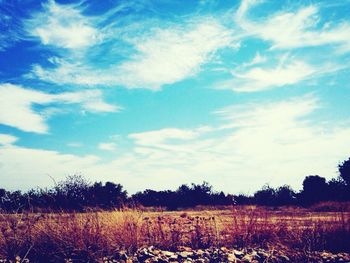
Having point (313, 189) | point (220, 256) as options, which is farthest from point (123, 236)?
point (313, 189)

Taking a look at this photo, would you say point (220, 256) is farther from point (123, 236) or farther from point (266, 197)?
point (266, 197)

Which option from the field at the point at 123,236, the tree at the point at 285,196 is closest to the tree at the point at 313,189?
the tree at the point at 285,196

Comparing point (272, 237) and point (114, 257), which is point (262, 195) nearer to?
point (272, 237)

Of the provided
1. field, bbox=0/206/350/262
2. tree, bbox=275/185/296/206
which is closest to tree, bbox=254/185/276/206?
tree, bbox=275/185/296/206

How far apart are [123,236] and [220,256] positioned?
97.3 inches

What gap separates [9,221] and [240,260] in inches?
231

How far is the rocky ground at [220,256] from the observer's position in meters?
7.86

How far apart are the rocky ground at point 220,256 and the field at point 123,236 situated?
11.3 inches

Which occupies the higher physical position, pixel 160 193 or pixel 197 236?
pixel 160 193

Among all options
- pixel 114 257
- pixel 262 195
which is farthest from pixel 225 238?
pixel 262 195

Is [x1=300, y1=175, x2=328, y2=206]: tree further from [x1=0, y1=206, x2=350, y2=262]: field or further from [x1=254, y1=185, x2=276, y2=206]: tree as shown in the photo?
[x1=0, y1=206, x2=350, y2=262]: field

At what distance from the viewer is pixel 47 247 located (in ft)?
27.8

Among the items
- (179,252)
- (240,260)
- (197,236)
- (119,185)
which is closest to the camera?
(240,260)

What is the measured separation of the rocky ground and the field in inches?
11.3
